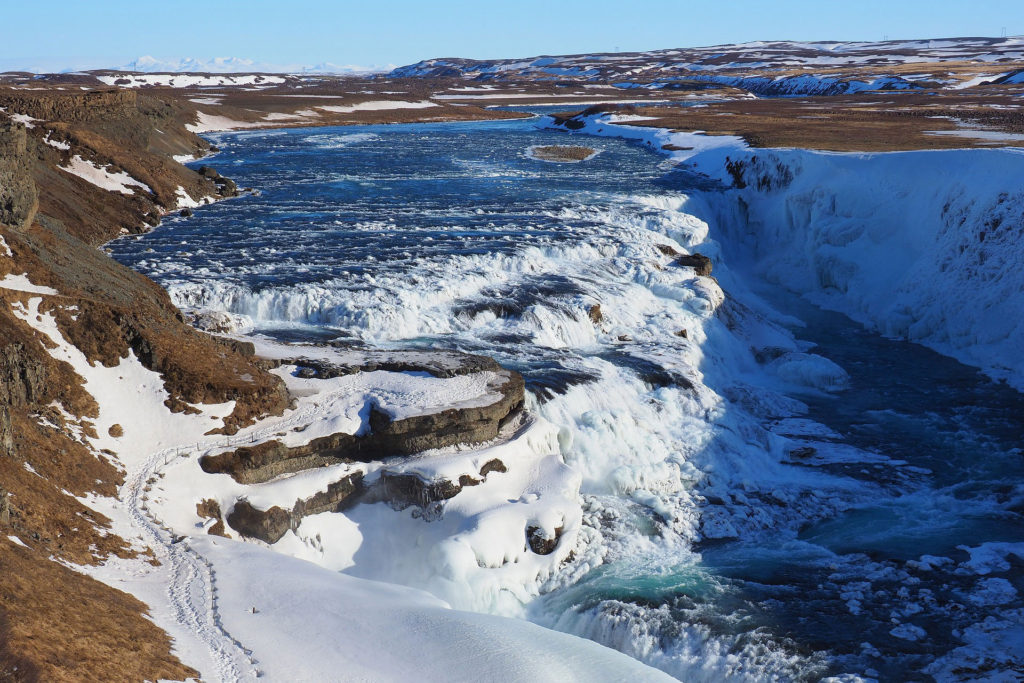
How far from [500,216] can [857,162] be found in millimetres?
14388

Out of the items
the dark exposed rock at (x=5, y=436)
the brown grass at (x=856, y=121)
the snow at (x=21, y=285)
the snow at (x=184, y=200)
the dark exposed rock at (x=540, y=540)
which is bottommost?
the dark exposed rock at (x=540, y=540)

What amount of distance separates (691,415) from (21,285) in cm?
1384

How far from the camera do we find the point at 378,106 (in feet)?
319

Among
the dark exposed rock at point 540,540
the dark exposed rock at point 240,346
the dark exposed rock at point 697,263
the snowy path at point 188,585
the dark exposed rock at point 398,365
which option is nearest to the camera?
the snowy path at point 188,585

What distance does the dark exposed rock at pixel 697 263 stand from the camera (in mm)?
28891

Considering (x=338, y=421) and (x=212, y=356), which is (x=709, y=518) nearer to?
(x=338, y=421)

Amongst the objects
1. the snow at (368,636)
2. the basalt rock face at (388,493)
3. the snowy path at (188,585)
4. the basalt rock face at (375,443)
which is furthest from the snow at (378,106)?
the snow at (368,636)

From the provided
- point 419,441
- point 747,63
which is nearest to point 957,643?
point 419,441

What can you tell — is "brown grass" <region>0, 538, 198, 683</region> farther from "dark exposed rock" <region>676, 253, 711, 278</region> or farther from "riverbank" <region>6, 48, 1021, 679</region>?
"dark exposed rock" <region>676, 253, 711, 278</region>

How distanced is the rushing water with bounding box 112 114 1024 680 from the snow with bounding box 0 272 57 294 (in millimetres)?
5736

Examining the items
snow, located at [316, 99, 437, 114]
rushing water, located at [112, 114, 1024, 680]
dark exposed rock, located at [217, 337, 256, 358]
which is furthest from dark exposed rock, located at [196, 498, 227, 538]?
snow, located at [316, 99, 437, 114]

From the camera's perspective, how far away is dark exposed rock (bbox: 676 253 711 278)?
2889 centimetres

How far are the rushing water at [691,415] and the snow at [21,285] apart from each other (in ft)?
18.8

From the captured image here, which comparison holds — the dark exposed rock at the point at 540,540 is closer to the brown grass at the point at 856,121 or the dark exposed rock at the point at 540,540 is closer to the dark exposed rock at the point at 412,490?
the dark exposed rock at the point at 412,490
